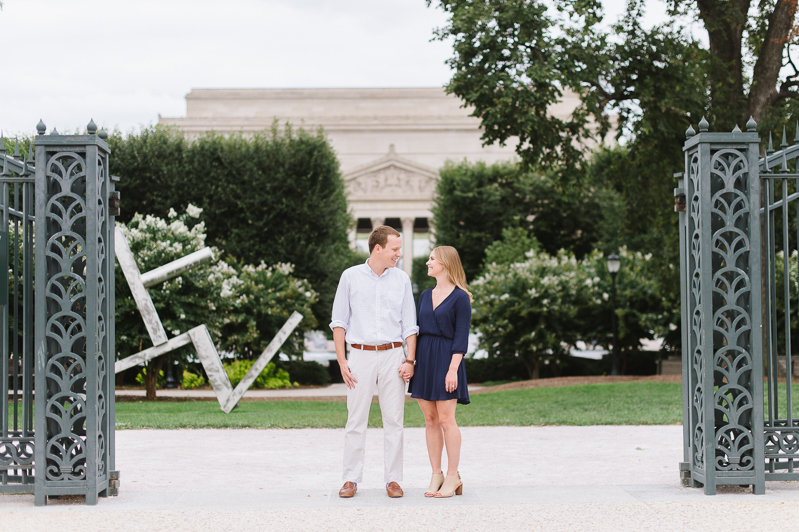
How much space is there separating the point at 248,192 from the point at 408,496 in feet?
71.3

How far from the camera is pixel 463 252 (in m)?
40.9

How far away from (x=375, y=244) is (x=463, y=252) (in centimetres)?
3536

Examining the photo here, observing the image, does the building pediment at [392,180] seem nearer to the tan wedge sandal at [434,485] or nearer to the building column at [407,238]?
the building column at [407,238]

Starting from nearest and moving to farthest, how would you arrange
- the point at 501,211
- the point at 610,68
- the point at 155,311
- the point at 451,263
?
the point at 451,263 < the point at 155,311 < the point at 610,68 < the point at 501,211

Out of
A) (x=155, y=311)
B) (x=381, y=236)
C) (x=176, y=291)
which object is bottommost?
(x=155, y=311)

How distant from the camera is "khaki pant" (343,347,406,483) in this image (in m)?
5.68

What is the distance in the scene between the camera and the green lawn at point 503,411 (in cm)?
1113

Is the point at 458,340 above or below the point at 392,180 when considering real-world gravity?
below

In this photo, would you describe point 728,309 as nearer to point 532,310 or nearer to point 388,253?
point 388,253

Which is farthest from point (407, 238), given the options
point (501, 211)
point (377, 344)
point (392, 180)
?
point (377, 344)

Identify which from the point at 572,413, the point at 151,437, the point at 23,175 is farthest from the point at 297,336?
the point at 23,175

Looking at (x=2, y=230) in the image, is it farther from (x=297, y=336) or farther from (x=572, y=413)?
(x=297, y=336)

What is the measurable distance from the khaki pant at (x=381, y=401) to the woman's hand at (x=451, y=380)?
36cm

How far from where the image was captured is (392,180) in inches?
2249
